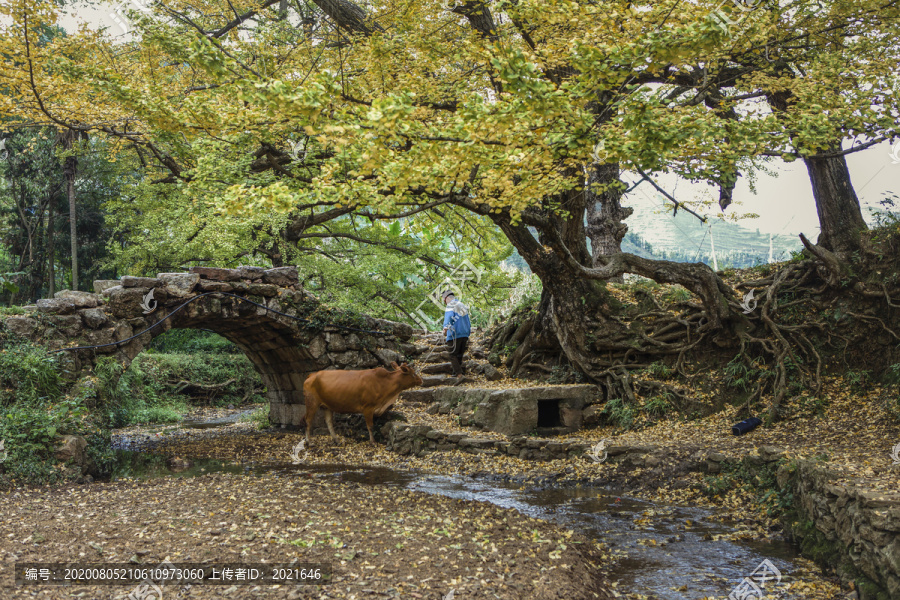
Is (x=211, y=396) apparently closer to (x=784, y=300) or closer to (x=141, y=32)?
(x=141, y=32)

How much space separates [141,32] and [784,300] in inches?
482

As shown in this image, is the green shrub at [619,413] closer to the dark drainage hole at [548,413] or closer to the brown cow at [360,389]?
the dark drainage hole at [548,413]

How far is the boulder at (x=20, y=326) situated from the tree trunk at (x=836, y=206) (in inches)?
470

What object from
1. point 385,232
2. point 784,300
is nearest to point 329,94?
point 784,300

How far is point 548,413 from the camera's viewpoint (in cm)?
1046

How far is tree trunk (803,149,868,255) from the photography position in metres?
9.73

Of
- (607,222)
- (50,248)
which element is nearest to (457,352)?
(607,222)

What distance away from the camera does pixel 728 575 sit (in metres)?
4.72

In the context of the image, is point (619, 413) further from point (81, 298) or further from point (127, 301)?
point (81, 298)

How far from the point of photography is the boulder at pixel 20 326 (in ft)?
28.2

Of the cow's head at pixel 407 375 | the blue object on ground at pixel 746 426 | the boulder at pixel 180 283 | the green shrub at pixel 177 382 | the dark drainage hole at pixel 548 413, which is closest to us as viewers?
the blue object on ground at pixel 746 426

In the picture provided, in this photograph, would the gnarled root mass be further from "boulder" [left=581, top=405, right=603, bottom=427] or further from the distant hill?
the distant hill

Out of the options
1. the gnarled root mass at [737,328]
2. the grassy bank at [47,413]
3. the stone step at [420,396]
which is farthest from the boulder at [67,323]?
the gnarled root mass at [737,328]

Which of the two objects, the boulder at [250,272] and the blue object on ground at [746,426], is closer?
Result: the blue object on ground at [746,426]
